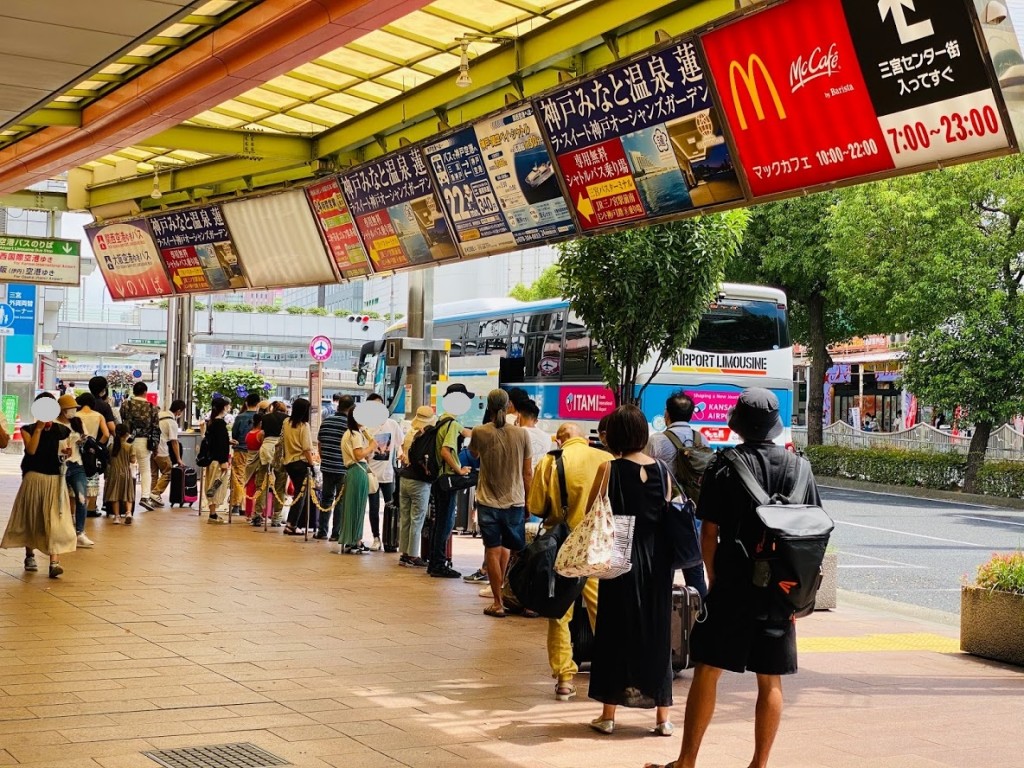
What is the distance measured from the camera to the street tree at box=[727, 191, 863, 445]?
112 ft

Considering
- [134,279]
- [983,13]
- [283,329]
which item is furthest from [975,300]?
[283,329]

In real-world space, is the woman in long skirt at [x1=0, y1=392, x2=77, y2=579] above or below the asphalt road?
above

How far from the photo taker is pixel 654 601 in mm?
6348

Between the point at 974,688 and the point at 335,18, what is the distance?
19.4 ft

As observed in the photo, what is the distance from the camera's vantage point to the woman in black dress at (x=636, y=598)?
6.32 m

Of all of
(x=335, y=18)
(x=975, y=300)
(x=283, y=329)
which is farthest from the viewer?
(x=283, y=329)

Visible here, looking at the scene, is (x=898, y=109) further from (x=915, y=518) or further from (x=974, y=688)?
(x=915, y=518)

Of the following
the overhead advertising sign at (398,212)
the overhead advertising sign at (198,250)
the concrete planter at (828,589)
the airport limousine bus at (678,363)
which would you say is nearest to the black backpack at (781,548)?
the concrete planter at (828,589)

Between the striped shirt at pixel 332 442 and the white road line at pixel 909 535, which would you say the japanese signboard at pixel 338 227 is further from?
the white road line at pixel 909 535

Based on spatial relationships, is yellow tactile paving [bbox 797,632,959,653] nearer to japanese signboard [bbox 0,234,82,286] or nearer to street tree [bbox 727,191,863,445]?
japanese signboard [bbox 0,234,82,286]

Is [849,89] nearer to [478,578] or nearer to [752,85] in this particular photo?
[752,85]

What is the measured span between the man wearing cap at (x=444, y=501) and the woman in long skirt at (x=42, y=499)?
3509 mm

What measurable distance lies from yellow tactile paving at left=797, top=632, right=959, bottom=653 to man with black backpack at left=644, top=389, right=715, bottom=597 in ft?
3.82

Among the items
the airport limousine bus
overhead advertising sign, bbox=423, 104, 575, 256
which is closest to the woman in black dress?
overhead advertising sign, bbox=423, 104, 575, 256
